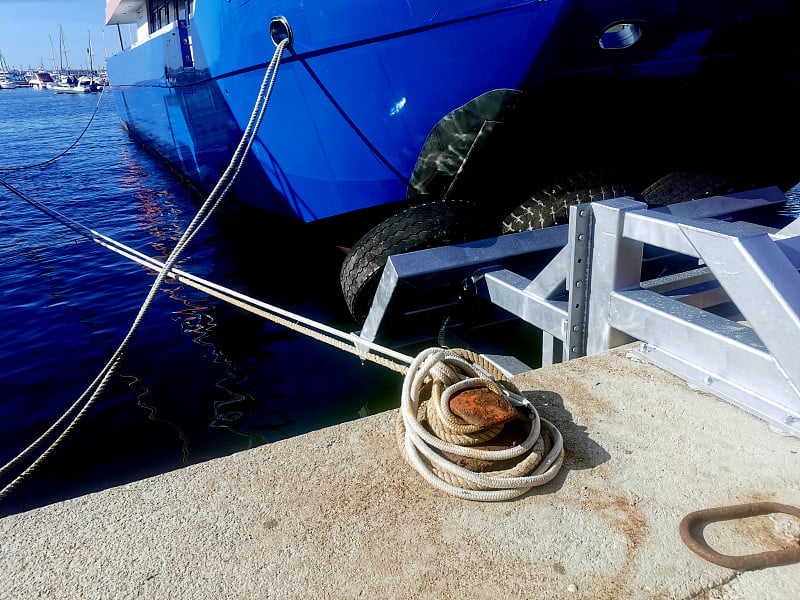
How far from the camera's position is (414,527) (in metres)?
1.59

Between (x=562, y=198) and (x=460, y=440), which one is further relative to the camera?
(x=562, y=198)

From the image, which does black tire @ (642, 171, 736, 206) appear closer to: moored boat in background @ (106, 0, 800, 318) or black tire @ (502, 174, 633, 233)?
moored boat in background @ (106, 0, 800, 318)

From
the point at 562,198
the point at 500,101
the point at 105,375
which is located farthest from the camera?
the point at 562,198

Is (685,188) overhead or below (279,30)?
below

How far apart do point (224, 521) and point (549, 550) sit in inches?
32.2

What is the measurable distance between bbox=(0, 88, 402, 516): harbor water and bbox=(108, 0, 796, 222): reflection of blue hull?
110 cm

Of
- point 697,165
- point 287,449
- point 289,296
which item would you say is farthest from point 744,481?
point 289,296

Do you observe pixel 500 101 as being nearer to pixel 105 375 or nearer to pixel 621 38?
pixel 621 38

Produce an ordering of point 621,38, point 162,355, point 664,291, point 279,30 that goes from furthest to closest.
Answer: point 162,355 → point 279,30 → point 621,38 → point 664,291

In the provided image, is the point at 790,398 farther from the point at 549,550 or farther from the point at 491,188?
the point at 491,188

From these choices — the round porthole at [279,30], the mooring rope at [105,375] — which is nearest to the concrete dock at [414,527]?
the mooring rope at [105,375]

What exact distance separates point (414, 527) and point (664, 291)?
172cm

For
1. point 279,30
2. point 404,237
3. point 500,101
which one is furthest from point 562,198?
point 279,30

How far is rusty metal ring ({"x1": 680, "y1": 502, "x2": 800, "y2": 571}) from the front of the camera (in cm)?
142
